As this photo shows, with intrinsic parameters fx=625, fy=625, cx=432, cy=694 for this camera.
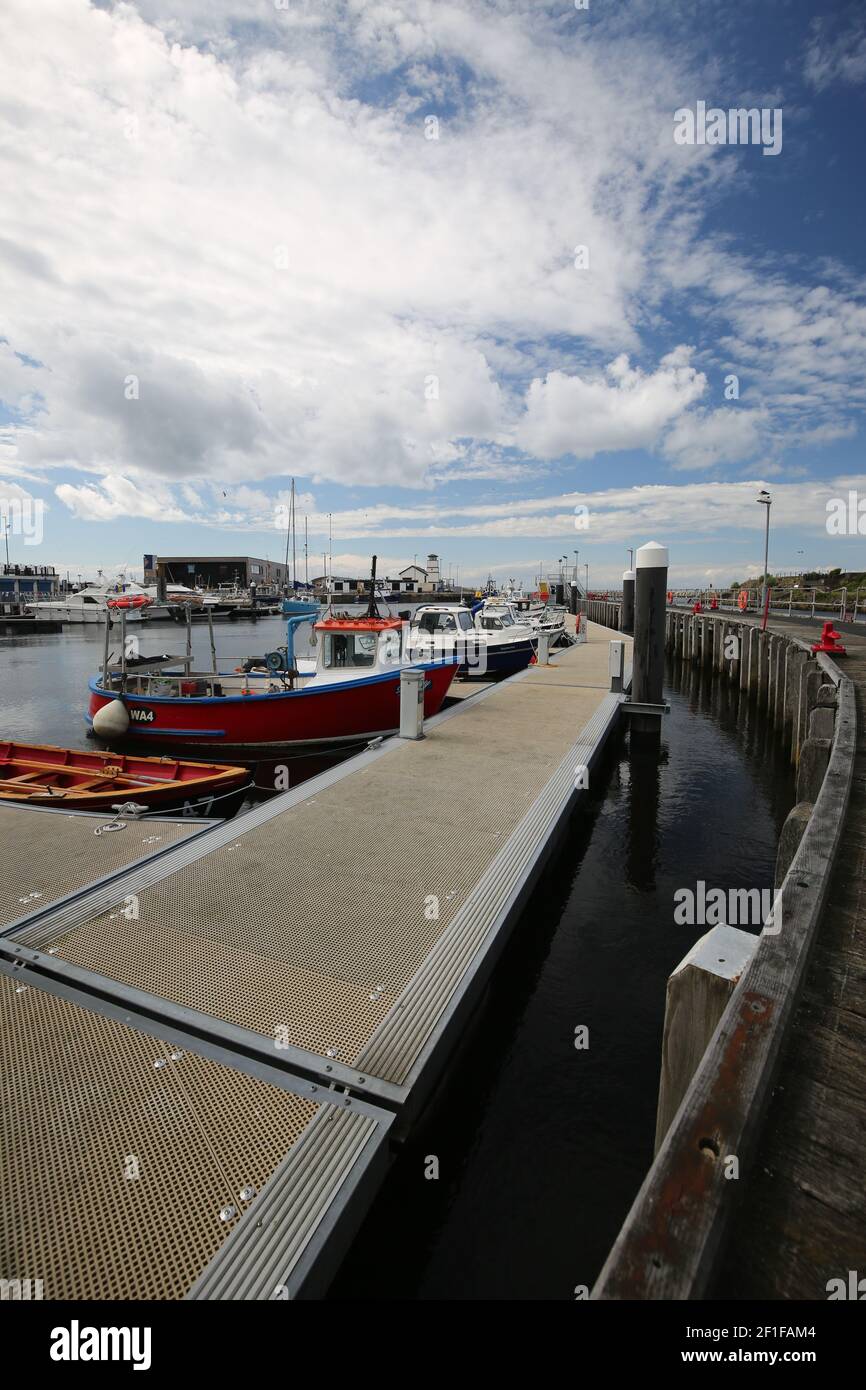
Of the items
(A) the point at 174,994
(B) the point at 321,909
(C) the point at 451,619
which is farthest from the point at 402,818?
(C) the point at 451,619

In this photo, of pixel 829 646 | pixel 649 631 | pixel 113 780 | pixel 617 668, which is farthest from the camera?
pixel 617 668

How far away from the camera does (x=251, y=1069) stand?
3299mm

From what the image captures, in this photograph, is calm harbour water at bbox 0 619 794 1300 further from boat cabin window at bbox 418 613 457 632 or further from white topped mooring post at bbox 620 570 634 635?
white topped mooring post at bbox 620 570 634 635

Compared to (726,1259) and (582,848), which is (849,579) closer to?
(582,848)

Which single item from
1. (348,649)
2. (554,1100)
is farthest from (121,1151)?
(348,649)

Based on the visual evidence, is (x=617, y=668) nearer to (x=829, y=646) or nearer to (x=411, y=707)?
A: (x=829, y=646)

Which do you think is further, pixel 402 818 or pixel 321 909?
pixel 402 818

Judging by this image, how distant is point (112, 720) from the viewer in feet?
45.3

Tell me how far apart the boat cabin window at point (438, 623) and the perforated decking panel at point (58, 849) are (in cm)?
1534

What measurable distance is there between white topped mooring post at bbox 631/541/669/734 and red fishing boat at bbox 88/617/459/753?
4.06m

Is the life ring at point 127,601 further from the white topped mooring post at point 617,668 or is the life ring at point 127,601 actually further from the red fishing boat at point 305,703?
the white topped mooring post at point 617,668

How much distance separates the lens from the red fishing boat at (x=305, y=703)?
13.3 m

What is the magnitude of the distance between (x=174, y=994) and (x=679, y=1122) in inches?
119

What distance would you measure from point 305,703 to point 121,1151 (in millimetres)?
10736
